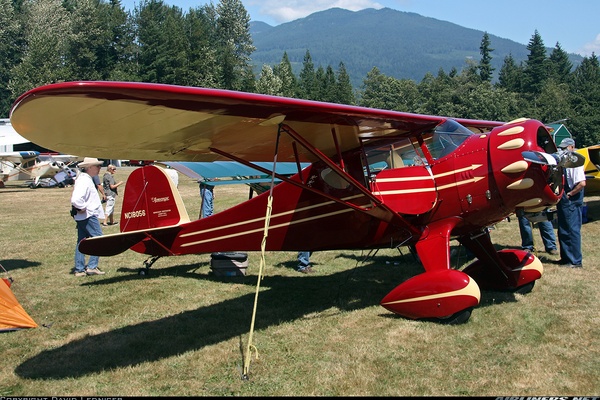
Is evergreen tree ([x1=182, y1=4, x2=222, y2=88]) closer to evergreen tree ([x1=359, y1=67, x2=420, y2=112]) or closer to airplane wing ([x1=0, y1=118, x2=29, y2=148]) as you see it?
airplane wing ([x1=0, y1=118, x2=29, y2=148])

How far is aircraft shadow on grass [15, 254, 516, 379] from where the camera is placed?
5.08m

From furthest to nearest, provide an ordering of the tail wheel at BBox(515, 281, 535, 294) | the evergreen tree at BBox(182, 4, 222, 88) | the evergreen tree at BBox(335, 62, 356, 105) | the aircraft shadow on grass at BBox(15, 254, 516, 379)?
the evergreen tree at BBox(335, 62, 356, 105) → the evergreen tree at BBox(182, 4, 222, 88) → the tail wheel at BBox(515, 281, 535, 294) → the aircraft shadow on grass at BBox(15, 254, 516, 379)

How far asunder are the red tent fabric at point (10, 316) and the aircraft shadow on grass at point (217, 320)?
0.76 meters

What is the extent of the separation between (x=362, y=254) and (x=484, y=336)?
15.6 ft

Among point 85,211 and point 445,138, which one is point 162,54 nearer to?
point 85,211

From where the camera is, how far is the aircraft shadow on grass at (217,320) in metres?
5.08

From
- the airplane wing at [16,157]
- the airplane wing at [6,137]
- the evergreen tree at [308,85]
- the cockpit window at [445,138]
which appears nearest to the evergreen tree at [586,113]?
the evergreen tree at [308,85]

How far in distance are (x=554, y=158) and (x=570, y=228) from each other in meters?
3.32

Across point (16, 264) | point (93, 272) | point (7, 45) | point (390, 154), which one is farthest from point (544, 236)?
point (7, 45)

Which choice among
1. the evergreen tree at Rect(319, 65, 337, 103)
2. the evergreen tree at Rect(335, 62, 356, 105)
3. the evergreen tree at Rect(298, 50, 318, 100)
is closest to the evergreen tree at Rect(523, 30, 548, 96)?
the evergreen tree at Rect(335, 62, 356, 105)

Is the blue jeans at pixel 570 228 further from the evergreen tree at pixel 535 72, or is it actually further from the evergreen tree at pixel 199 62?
the evergreen tree at pixel 535 72

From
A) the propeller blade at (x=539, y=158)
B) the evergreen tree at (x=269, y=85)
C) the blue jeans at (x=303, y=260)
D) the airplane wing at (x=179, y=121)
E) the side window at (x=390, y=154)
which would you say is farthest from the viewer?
the evergreen tree at (x=269, y=85)

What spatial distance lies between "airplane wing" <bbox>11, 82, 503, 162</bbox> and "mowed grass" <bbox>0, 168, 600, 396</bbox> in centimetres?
197

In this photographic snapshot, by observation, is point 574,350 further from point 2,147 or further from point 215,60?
point 215,60
